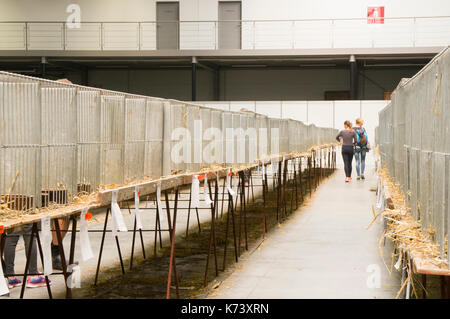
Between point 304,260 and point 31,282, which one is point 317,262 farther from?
point 31,282

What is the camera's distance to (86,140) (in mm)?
6254

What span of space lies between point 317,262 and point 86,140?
175 inches

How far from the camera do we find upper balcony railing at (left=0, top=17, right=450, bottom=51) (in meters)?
31.6

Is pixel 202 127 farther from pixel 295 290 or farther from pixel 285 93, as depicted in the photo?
pixel 285 93

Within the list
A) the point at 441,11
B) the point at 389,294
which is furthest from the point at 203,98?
the point at 389,294

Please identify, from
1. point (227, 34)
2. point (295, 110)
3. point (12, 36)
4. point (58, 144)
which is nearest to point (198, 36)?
point (227, 34)

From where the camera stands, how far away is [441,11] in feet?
105

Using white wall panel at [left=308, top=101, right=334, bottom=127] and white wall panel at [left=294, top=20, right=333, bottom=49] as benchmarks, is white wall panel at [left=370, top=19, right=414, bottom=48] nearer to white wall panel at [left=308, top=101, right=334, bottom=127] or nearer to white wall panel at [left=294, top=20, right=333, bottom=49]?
white wall panel at [left=294, top=20, right=333, bottom=49]

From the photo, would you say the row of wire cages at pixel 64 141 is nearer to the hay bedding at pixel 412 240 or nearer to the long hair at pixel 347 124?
the hay bedding at pixel 412 240

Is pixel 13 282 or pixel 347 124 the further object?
pixel 347 124

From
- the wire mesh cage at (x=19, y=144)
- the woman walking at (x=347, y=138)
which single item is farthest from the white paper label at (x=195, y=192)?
the woman walking at (x=347, y=138)

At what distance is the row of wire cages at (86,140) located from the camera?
16.7ft

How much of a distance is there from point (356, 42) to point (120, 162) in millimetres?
27060
